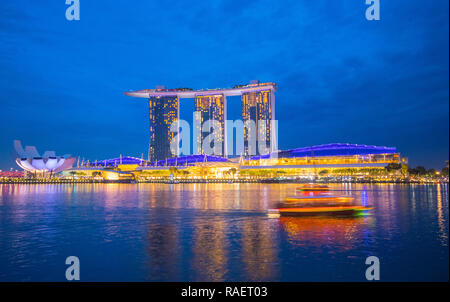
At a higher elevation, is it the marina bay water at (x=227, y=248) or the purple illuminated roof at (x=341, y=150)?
the purple illuminated roof at (x=341, y=150)

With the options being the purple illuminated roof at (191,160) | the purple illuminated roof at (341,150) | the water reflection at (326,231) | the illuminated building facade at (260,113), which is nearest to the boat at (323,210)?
the water reflection at (326,231)

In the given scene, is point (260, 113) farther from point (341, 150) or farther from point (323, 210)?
point (323, 210)

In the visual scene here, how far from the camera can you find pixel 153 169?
160m

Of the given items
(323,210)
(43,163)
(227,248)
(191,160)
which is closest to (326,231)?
(323,210)

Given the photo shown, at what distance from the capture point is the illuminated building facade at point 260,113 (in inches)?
7308

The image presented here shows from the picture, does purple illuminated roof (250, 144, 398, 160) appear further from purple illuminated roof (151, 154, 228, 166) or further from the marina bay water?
the marina bay water

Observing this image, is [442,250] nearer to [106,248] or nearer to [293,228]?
[293,228]

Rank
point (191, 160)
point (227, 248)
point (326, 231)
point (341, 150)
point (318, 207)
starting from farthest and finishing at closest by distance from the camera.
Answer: point (191, 160) < point (341, 150) < point (318, 207) < point (326, 231) < point (227, 248)

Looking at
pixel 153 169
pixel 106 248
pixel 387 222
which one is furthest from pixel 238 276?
pixel 153 169

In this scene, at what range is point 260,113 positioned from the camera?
615ft

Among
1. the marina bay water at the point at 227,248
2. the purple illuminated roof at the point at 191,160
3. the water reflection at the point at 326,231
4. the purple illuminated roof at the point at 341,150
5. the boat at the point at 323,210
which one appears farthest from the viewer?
the purple illuminated roof at the point at 191,160

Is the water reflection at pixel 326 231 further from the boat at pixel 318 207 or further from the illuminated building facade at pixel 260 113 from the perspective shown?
the illuminated building facade at pixel 260 113

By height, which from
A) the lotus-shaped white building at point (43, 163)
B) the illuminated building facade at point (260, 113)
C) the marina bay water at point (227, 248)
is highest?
the illuminated building facade at point (260, 113)
